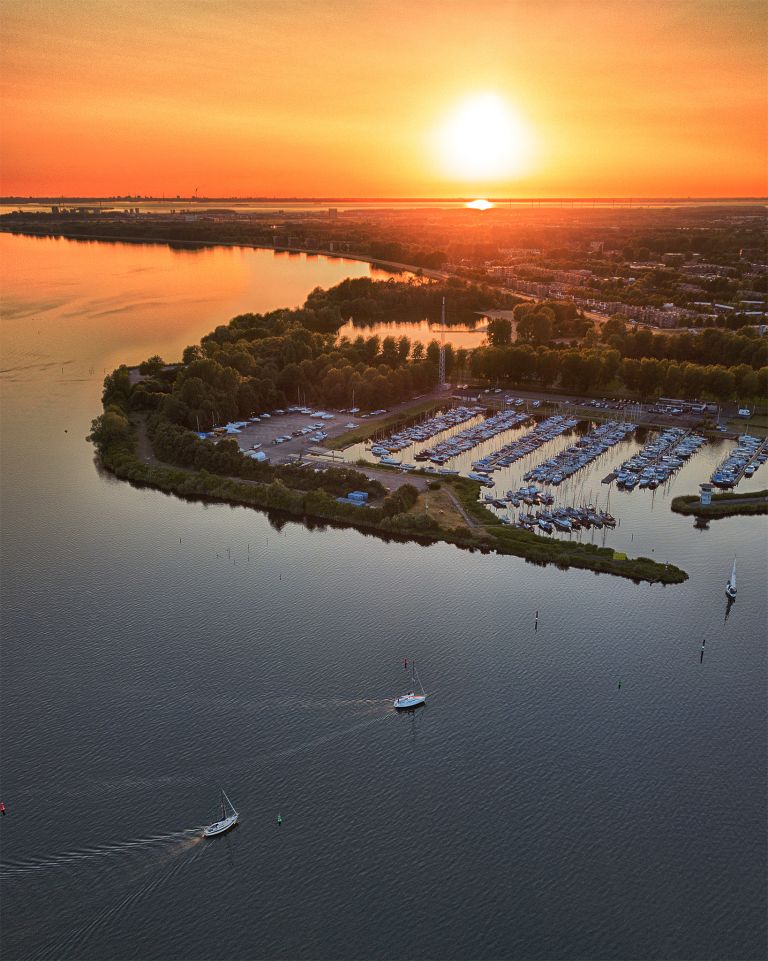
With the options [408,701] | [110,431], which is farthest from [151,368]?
[408,701]

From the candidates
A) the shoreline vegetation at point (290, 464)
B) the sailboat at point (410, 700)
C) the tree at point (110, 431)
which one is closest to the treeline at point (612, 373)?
the shoreline vegetation at point (290, 464)

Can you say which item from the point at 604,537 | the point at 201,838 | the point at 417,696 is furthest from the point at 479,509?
the point at 201,838

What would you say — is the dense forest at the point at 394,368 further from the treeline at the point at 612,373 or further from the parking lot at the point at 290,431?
the parking lot at the point at 290,431

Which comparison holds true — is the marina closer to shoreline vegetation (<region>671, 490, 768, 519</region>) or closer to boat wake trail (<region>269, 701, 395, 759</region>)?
shoreline vegetation (<region>671, 490, 768, 519</region>)

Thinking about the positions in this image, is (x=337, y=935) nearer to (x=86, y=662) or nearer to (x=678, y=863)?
(x=678, y=863)

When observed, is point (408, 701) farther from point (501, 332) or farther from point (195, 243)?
point (195, 243)

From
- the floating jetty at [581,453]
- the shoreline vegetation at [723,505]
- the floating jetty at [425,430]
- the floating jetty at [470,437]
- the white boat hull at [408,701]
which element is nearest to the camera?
the white boat hull at [408,701]
